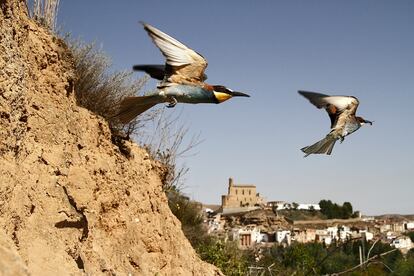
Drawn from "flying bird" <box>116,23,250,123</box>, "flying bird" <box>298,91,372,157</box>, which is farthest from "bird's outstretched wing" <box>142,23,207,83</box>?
"flying bird" <box>298,91,372,157</box>

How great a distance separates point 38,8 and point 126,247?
108 inches

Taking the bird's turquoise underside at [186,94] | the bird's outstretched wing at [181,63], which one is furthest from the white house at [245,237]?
the bird's turquoise underside at [186,94]

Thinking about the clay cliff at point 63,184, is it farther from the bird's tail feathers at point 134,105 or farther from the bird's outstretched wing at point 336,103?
the bird's outstretched wing at point 336,103

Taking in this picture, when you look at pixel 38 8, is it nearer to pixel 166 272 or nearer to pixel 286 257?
pixel 166 272

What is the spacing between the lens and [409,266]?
35.3 meters

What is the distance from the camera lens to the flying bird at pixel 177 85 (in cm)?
279

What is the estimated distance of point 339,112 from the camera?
365 cm

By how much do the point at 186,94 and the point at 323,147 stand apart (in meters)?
1.04

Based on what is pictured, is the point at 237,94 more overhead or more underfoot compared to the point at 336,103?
more underfoot

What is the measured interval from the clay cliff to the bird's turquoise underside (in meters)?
1.06

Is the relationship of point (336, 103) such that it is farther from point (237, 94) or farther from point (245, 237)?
point (245, 237)

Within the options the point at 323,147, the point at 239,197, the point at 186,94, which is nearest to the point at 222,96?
the point at 186,94

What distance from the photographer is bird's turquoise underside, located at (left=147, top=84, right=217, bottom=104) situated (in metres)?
2.80

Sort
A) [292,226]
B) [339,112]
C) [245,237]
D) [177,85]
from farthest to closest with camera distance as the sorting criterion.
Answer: [292,226] → [245,237] → [339,112] → [177,85]
